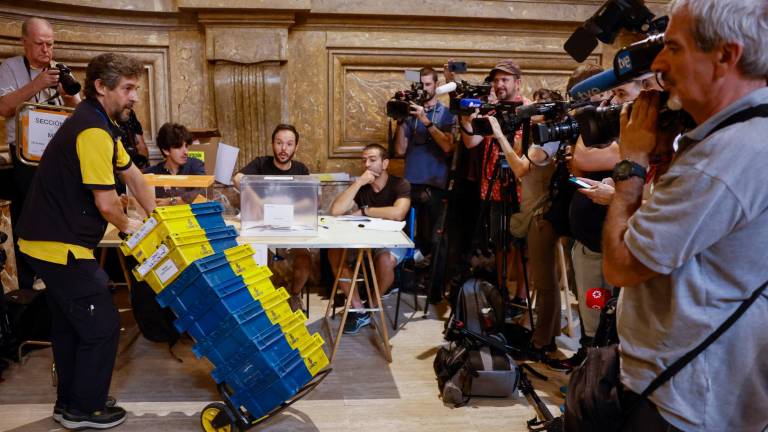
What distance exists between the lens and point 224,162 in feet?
14.8

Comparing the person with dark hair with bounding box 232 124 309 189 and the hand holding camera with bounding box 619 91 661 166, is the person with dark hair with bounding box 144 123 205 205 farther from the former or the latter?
the hand holding camera with bounding box 619 91 661 166

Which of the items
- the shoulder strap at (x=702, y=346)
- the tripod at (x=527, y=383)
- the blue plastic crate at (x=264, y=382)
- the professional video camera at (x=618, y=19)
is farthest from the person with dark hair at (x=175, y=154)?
the shoulder strap at (x=702, y=346)

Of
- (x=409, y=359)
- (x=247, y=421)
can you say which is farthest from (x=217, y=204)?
(x=409, y=359)

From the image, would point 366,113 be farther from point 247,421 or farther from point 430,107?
point 247,421

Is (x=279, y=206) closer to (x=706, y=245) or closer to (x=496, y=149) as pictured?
(x=496, y=149)

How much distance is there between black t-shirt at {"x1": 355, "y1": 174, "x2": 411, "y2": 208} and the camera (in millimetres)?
4211

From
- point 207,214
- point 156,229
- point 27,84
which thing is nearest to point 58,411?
point 156,229

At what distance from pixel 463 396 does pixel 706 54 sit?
229 centimetres

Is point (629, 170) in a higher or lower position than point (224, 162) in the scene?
higher

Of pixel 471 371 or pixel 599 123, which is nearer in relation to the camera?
pixel 599 123

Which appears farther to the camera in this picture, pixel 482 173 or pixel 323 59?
pixel 323 59

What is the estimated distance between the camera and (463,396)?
9.89ft

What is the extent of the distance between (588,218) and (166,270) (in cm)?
177

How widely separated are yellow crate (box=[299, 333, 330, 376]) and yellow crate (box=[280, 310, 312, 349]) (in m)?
0.02
